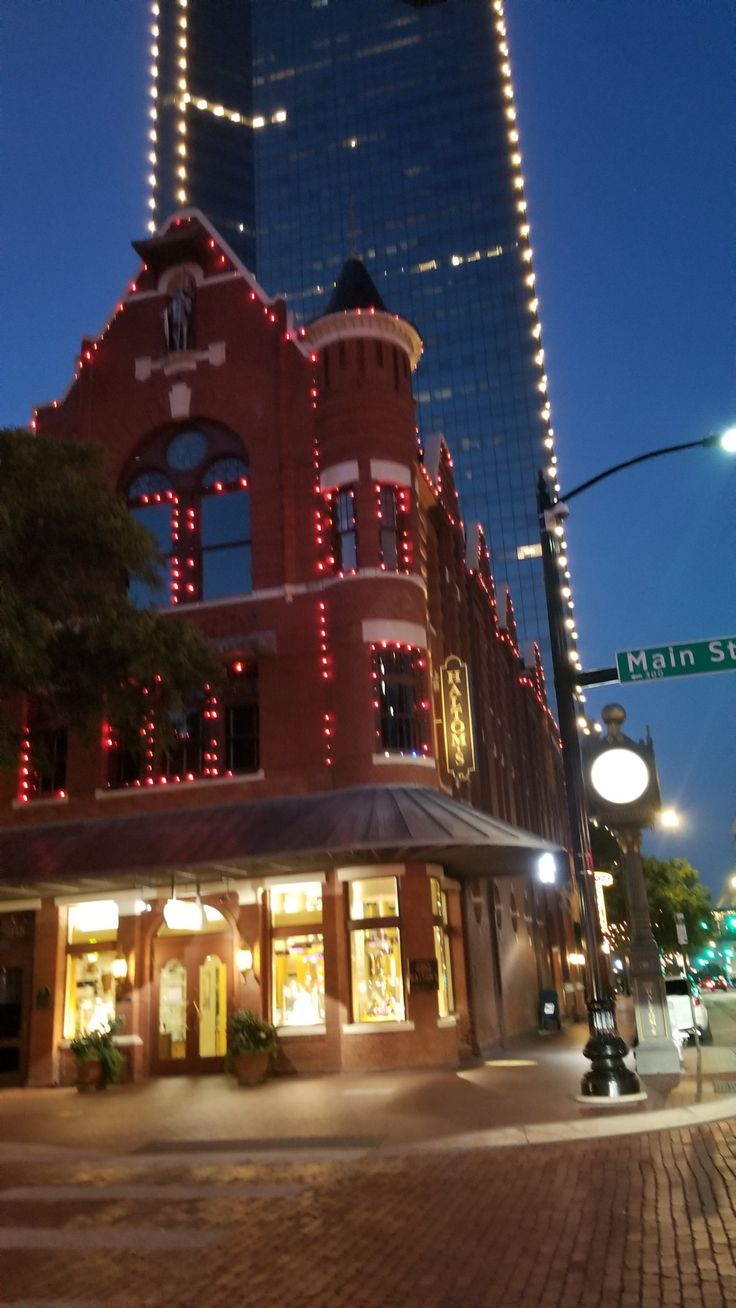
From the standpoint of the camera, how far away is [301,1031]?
19.3m

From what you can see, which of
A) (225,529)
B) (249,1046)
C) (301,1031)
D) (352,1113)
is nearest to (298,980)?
(301,1031)

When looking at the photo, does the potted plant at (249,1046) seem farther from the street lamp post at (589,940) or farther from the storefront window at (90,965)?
the street lamp post at (589,940)

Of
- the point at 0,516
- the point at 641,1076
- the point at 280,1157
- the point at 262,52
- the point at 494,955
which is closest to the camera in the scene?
the point at 280,1157

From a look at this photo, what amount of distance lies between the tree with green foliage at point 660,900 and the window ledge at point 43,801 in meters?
36.6

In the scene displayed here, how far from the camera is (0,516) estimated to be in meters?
14.1

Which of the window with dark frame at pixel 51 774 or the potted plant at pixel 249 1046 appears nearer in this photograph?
the potted plant at pixel 249 1046

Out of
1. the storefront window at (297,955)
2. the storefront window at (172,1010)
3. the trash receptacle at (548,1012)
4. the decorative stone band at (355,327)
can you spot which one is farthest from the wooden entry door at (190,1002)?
the decorative stone band at (355,327)

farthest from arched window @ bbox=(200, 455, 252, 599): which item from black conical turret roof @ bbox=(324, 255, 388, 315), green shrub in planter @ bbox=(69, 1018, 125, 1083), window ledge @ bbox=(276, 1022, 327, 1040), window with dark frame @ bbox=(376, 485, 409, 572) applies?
green shrub in planter @ bbox=(69, 1018, 125, 1083)

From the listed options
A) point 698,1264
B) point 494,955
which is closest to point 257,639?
point 494,955

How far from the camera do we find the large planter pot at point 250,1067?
18.0 meters

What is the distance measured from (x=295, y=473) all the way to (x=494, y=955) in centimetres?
1251

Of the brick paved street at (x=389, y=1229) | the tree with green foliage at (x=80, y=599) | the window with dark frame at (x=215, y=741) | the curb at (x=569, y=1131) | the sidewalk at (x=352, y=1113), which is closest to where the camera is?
the brick paved street at (x=389, y=1229)

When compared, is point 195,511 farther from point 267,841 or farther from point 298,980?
point 298,980

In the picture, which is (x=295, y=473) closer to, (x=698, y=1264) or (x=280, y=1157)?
(x=280, y=1157)
